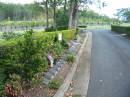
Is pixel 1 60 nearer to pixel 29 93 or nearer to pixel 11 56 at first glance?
pixel 11 56

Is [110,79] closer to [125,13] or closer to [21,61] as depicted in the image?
[21,61]

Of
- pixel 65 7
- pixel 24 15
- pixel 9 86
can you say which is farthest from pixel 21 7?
pixel 9 86

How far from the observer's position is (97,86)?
11578 millimetres

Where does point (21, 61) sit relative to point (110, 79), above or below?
above

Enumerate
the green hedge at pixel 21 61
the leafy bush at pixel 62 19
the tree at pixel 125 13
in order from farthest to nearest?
the tree at pixel 125 13
the leafy bush at pixel 62 19
the green hedge at pixel 21 61

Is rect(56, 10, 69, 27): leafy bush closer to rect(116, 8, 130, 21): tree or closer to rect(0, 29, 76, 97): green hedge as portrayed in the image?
rect(0, 29, 76, 97): green hedge

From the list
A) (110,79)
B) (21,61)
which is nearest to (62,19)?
(110,79)

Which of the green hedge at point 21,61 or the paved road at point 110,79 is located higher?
the green hedge at point 21,61

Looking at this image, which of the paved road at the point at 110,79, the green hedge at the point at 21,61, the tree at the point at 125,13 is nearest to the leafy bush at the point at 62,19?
the paved road at the point at 110,79

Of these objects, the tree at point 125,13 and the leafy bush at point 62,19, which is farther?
the tree at point 125,13

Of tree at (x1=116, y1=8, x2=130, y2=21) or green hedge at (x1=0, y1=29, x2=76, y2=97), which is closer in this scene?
green hedge at (x1=0, y1=29, x2=76, y2=97)

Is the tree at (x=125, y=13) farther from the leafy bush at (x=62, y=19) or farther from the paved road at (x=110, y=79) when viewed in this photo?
the paved road at (x=110, y=79)

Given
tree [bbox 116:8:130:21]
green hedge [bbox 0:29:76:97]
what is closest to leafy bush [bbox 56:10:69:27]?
green hedge [bbox 0:29:76:97]

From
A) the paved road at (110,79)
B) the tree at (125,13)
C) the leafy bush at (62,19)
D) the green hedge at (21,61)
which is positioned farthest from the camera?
the tree at (125,13)
